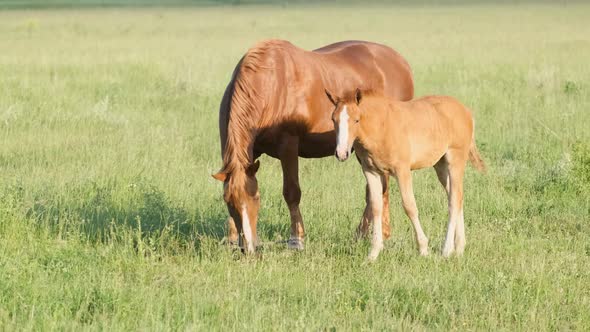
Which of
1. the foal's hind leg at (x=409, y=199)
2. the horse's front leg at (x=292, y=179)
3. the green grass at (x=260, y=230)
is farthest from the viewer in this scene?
the horse's front leg at (x=292, y=179)

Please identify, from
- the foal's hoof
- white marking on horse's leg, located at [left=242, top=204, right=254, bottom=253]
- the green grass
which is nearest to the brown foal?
the green grass

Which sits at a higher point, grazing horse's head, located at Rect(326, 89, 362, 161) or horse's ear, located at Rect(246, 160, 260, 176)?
grazing horse's head, located at Rect(326, 89, 362, 161)

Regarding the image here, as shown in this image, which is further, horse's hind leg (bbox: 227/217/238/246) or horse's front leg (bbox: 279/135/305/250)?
horse's front leg (bbox: 279/135/305/250)

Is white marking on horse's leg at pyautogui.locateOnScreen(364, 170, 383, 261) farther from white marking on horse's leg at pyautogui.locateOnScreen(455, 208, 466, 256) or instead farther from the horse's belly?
the horse's belly

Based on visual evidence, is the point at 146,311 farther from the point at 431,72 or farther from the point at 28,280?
the point at 431,72

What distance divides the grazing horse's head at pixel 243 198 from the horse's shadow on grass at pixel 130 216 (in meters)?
0.50

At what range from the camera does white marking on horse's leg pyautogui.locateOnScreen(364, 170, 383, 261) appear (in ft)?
23.8

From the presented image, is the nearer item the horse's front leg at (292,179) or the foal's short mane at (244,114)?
the foal's short mane at (244,114)

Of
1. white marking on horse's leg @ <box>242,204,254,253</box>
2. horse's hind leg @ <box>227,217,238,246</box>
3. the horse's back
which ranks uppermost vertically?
the horse's back

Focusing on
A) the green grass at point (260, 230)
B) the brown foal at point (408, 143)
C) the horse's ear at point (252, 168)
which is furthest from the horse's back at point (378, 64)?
the horse's ear at point (252, 168)

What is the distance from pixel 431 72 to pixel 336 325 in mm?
15823

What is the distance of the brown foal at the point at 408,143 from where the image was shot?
6.94 m

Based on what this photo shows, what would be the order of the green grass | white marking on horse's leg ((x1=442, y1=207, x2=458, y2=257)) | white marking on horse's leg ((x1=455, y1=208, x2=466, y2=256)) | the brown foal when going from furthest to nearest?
1. white marking on horse's leg ((x1=455, y1=208, x2=466, y2=256))
2. white marking on horse's leg ((x1=442, y1=207, x2=458, y2=257))
3. the brown foal
4. the green grass

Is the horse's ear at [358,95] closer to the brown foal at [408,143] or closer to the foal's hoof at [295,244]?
the brown foal at [408,143]
